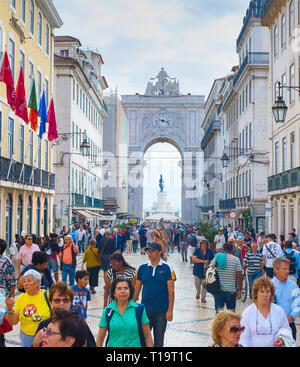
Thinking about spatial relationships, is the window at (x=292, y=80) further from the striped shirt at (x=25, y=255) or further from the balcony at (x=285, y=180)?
the striped shirt at (x=25, y=255)

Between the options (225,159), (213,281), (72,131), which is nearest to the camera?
(213,281)

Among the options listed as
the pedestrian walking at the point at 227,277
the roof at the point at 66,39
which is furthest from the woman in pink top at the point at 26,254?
the roof at the point at 66,39

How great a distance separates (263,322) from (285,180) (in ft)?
73.6

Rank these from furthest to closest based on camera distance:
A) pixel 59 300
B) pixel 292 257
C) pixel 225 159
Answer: pixel 225 159
pixel 292 257
pixel 59 300

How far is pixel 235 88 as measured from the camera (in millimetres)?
46156

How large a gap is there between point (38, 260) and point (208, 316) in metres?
4.84

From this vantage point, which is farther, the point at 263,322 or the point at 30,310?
the point at 30,310

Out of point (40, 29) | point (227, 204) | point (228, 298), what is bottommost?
point (228, 298)

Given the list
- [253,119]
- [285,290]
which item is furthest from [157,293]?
[253,119]

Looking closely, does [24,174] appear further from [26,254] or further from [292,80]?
[26,254]

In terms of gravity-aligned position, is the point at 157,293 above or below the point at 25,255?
below

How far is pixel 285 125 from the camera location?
92.1 ft

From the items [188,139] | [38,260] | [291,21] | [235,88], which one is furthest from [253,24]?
[188,139]
